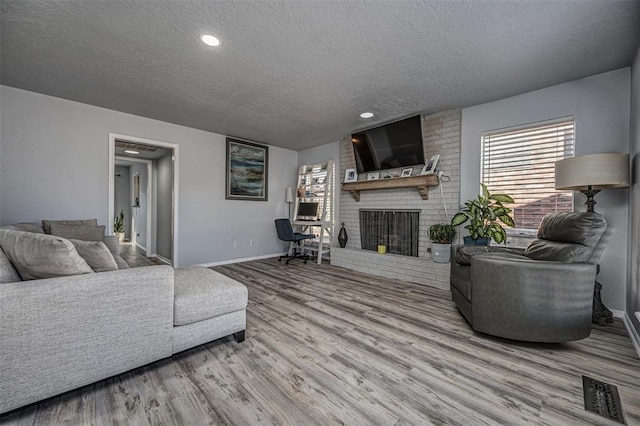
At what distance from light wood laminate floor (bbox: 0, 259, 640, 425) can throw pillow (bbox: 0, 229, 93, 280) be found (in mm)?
662

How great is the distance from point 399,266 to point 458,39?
277 cm

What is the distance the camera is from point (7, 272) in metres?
1.32

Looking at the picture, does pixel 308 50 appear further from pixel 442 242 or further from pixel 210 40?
pixel 442 242

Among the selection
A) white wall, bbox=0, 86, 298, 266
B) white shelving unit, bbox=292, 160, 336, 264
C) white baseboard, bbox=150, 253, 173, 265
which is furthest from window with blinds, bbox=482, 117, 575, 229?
white baseboard, bbox=150, 253, 173, 265

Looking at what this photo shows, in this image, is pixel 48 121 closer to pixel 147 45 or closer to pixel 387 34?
pixel 147 45

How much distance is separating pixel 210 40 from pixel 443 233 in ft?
10.8

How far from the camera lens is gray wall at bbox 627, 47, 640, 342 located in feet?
6.51

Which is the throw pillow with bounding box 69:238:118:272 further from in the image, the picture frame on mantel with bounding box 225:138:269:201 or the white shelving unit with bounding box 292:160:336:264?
the white shelving unit with bounding box 292:160:336:264

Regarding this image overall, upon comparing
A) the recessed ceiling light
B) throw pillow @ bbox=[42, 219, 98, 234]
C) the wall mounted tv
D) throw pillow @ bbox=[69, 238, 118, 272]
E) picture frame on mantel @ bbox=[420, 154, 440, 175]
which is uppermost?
the recessed ceiling light

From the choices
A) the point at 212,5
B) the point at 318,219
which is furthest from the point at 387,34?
the point at 318,219

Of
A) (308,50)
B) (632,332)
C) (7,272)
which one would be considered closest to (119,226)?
(7,272)

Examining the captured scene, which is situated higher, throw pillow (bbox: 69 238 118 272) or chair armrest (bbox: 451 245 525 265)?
throw pillow (bbox: 69 238 118 272)

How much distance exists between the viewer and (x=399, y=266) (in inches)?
150

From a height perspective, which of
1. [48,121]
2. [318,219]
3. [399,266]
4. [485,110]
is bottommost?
[399,266]
